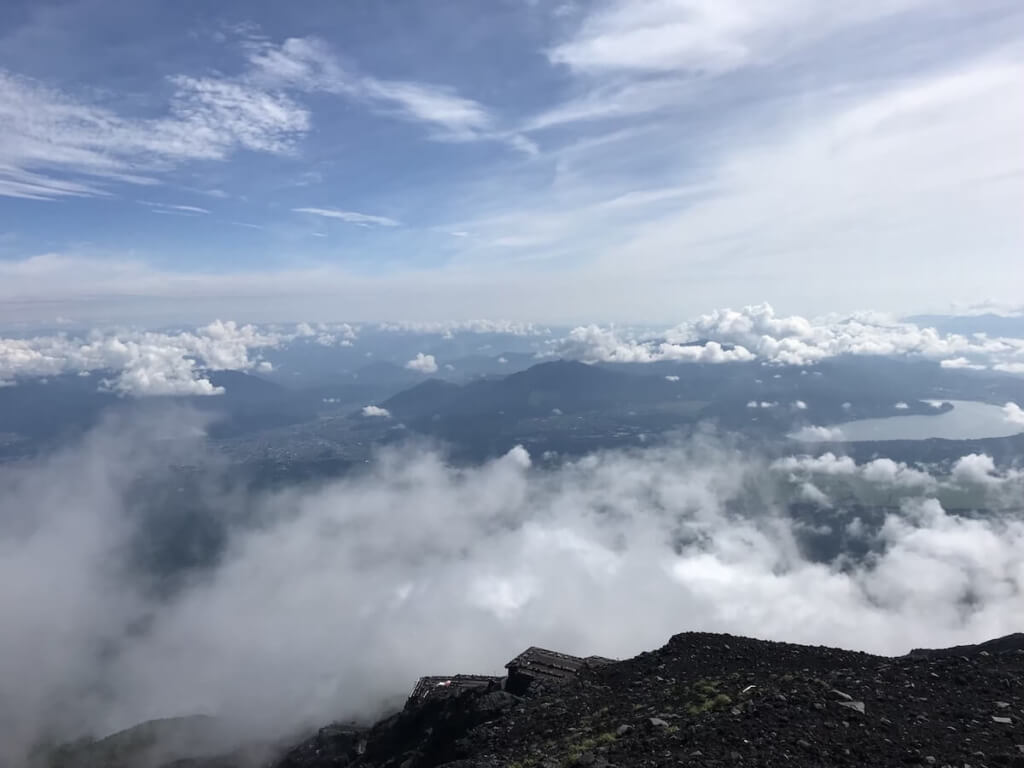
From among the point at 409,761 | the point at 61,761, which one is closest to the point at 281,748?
the point at 61,761

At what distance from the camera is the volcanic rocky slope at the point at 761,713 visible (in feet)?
42.4

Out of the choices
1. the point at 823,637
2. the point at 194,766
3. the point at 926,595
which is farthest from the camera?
the point at 926,595

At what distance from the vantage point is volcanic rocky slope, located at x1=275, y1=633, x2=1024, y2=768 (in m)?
12.9

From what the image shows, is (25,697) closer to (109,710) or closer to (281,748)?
(109,710)

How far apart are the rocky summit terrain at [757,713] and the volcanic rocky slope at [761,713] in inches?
1.7

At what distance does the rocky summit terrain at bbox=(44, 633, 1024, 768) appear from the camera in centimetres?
1293

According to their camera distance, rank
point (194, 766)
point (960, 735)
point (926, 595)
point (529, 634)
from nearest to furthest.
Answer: point (960, 735)
point (194, 766)
point (529, 634)
point (926, 595)

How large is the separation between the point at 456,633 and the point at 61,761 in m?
96.4

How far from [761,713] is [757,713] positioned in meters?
0.10

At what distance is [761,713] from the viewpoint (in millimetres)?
14656

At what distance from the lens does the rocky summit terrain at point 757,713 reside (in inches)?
509

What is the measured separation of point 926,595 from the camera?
601 feet

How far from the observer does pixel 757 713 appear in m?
14.7

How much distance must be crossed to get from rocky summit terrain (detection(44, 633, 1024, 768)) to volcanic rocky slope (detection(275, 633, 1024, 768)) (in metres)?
0.04
